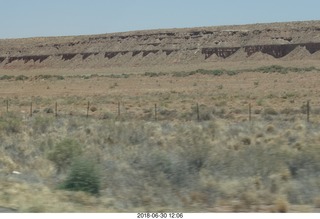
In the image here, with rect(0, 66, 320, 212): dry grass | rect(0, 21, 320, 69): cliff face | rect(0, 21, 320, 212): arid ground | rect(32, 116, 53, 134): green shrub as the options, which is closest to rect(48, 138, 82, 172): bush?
rect(0, 21, 320, 212): arid ground

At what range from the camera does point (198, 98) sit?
55.8 metres

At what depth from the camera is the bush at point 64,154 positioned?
17969 millimetres

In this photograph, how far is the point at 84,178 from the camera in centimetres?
1293

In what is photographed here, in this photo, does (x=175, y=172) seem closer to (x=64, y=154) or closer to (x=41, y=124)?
(x=64, y=154)

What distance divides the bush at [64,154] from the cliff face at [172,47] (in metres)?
97.8

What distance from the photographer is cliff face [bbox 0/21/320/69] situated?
122 m

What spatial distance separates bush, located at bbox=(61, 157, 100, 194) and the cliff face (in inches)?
4058

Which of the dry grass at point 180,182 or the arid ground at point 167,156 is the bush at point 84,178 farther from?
the dry grass at point 180,182

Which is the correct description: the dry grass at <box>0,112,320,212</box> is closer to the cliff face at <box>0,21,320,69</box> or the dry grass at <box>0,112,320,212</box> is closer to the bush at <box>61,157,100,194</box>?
the bush at <box>61,157,100,194</box>

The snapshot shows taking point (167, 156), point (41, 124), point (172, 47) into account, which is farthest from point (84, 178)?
point (172, 47)

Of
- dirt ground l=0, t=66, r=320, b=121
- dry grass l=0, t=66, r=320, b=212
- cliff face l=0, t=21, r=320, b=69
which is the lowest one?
dry grass l=0, t=66, r=320, b=212

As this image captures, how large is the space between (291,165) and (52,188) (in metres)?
5.51

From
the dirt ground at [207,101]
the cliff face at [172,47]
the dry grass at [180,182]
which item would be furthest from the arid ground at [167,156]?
the cliff face at [172,47]

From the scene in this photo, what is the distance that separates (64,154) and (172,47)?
116 m
